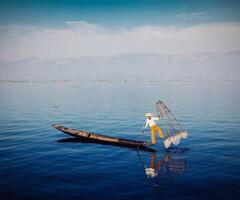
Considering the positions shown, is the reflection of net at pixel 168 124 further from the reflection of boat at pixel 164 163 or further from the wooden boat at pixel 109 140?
the wooden boat at pixel 109 140

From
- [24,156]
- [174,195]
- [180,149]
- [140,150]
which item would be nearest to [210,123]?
[180,149]

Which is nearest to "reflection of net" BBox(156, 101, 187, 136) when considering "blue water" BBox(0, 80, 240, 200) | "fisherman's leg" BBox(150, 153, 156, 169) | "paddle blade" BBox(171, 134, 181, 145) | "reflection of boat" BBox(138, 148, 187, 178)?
"paddle blade" BBox(171, 134, 181, 145)

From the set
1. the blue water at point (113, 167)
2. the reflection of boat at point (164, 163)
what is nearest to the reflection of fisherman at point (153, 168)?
the reflection of boat at point (164, 163)

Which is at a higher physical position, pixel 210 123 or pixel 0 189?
pixel 210 123

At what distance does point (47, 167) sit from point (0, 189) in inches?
177

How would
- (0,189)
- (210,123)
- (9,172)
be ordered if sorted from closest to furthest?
(0,189) → (9,172) → (210,123)

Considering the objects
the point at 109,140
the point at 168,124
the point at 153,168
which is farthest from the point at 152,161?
the point at 168,124

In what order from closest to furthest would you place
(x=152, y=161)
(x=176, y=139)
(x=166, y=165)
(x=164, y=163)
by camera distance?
(x=166, y=165) < (x=164, y=163) < (x=152, y=161) < (x=176, y=139)

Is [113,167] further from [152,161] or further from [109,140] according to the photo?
[109,140]

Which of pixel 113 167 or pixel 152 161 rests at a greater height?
pixel 152 161

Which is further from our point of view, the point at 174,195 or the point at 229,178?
the point at 229,178

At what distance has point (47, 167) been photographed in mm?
20500

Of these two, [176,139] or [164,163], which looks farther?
[176,139]

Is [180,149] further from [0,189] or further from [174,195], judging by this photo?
[0,189]
